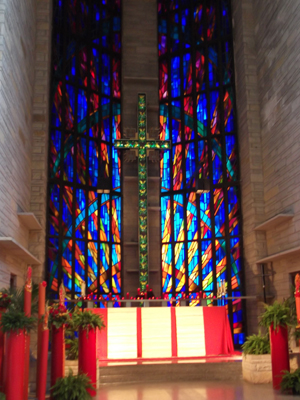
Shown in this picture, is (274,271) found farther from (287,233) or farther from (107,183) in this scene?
(107,183)

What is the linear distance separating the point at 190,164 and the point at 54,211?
463 cm

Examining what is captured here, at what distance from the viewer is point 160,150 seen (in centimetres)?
1498

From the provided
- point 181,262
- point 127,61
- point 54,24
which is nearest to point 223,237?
point 181,262

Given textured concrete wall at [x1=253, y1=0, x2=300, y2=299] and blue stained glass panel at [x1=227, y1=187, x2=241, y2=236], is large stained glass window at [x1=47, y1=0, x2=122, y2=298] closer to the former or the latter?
blue stained glass panel at [x1=227, y1=187, x2=241, y2=236]

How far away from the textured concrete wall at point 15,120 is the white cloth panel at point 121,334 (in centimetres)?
232

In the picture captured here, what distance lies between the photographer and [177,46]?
17.6 metres

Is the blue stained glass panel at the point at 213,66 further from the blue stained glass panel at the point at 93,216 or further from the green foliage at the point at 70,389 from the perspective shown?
the green foliage at the point at 70,389

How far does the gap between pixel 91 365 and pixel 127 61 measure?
12.0 metres

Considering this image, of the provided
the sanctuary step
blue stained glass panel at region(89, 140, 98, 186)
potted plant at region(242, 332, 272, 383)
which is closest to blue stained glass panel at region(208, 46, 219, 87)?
blue stained glass panel at region(89, 140, 98, 186)

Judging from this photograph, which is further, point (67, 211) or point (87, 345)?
point (67, 211)

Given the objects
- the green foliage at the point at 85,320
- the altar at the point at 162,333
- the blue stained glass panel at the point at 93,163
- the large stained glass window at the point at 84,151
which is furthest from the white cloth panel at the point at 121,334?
the blue stained glass panel at the point at 93,163

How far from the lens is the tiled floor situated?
7.64 metres

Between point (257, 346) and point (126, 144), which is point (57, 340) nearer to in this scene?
point (257, 346)

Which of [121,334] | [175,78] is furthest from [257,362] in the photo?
[175,78]
